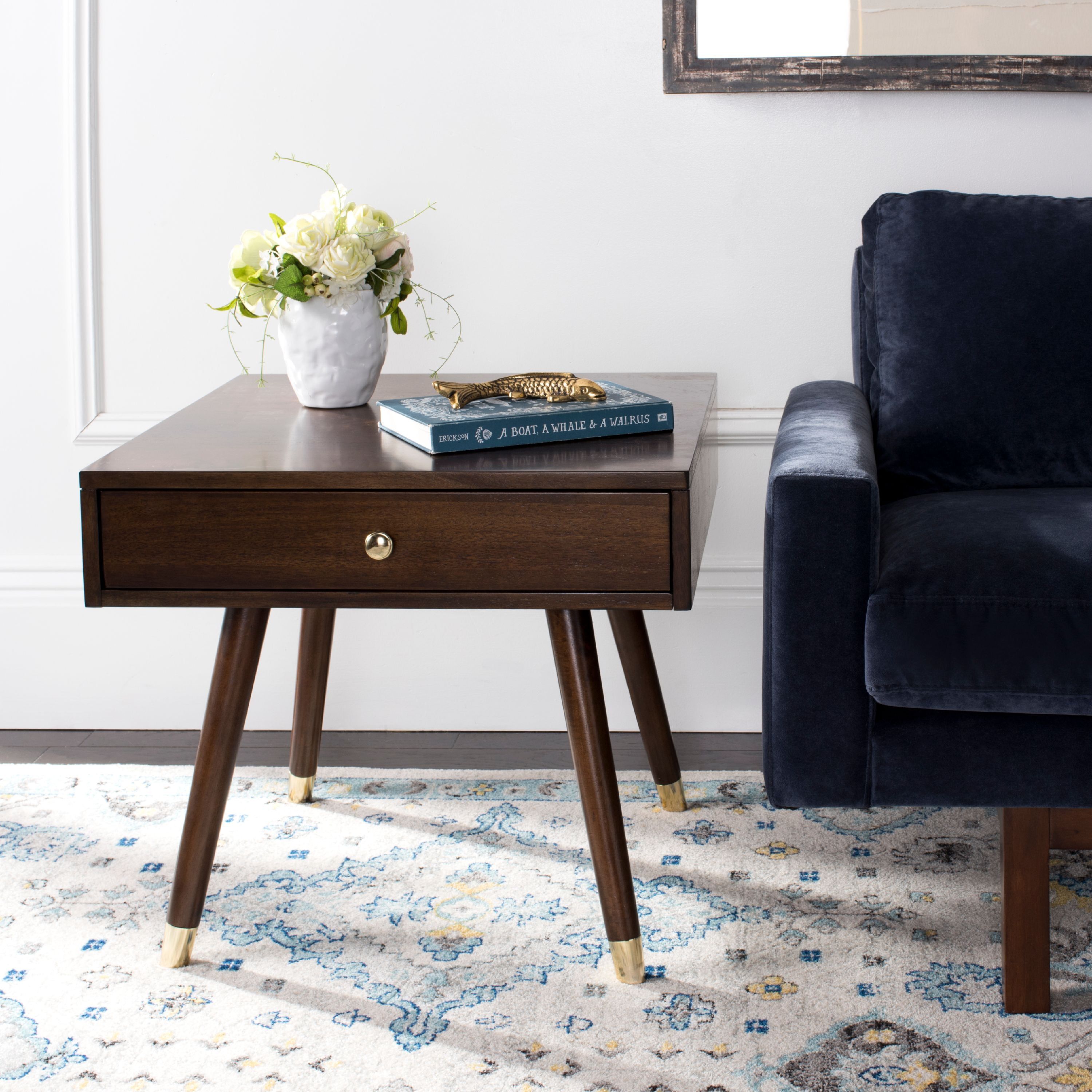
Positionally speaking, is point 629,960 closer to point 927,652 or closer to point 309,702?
point 927,652

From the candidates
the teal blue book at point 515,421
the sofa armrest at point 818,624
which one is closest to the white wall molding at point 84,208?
the teal blue book at point 515,421

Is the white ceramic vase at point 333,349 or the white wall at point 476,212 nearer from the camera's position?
the white ceramic vase at point 333,349

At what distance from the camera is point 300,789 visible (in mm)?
1649

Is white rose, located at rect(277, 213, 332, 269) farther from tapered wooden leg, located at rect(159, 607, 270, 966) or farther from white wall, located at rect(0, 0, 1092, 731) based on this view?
white wall, located at rect(0, 0, 1092, 731)

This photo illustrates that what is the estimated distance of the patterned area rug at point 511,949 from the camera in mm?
1102

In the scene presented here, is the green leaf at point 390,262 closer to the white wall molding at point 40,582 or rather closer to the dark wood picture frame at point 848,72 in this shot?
the dark wood picture frame at point 848,72

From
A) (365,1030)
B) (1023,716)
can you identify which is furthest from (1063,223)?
(365,1030)

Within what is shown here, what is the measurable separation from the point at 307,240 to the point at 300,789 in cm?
75

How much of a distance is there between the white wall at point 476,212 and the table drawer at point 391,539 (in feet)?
2.52

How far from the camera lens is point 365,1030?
1.16 metres

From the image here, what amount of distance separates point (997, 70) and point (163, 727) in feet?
5.30

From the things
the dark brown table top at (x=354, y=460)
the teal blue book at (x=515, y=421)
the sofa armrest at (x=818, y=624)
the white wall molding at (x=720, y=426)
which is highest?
the teal blue book at (x=515, y=421)

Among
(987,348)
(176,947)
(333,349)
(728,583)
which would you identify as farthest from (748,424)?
(176,947)

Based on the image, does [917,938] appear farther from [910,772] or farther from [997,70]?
[997,70]
